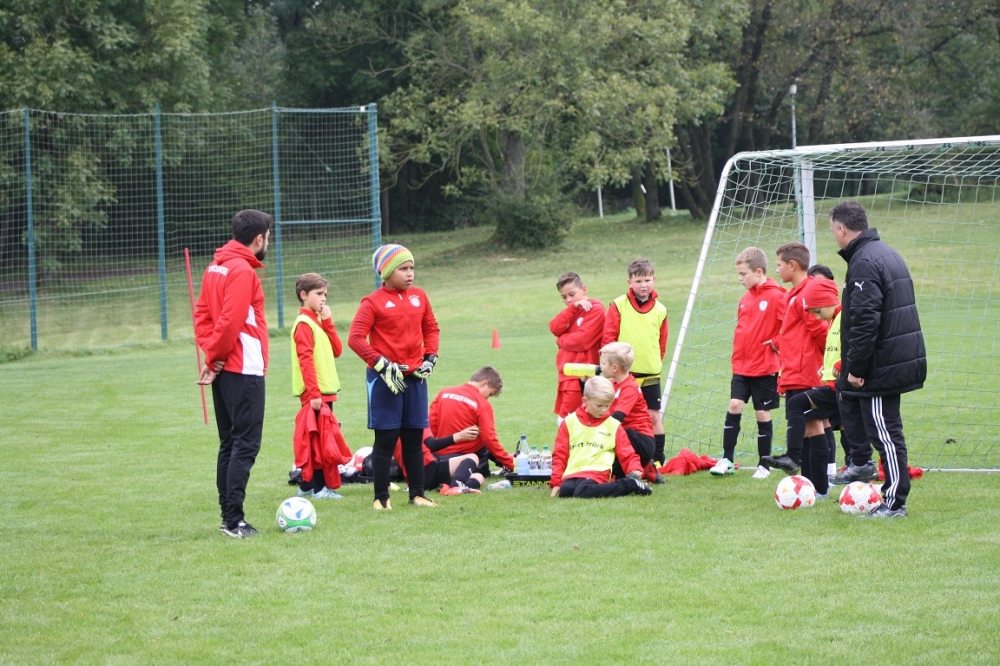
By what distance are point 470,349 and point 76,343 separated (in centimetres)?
777

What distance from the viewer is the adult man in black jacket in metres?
6.59

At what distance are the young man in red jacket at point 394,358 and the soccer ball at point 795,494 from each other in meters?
2.33

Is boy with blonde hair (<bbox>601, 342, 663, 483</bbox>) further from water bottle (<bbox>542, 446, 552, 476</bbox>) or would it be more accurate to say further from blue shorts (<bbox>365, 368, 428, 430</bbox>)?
blue shorts (<bbox>365, 368, 428, 430</bbox>)

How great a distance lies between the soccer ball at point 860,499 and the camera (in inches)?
270

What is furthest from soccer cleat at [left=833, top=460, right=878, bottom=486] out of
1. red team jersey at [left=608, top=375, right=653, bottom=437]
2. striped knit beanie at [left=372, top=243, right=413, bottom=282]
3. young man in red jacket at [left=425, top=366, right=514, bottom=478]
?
striped knit beanie at [left=372, top=243, right=413, bottom=282]

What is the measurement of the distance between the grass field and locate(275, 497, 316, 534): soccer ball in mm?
137

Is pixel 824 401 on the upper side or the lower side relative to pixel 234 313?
lower

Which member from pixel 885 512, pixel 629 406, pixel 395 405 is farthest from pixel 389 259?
pixel 885 512

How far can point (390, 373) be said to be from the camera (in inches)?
287

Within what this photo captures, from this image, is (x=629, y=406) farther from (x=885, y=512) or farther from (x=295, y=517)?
(x=295, y=517)

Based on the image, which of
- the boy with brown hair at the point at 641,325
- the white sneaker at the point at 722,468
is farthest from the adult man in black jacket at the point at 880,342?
the boy with brown hair at the point at 641,325

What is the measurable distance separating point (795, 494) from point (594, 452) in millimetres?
1439

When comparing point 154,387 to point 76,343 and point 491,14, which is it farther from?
point 491,14

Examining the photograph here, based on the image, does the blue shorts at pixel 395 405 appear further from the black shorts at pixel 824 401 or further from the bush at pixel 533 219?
the bush at pixel 533 219
